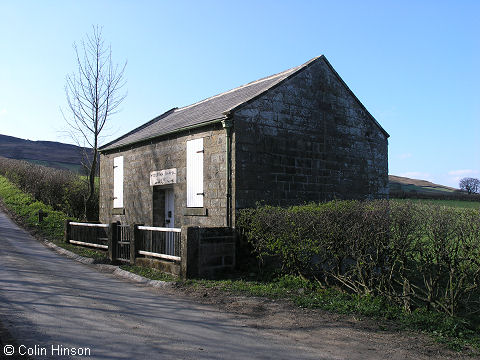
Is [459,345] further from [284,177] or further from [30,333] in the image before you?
[284,177]

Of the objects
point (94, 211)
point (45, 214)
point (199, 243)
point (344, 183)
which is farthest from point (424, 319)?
point (94, 211)

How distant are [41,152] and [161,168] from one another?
6210cm

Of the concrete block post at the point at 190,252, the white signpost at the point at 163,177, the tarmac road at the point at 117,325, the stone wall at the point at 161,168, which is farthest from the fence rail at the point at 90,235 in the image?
the concrete block post at the point at 190,252

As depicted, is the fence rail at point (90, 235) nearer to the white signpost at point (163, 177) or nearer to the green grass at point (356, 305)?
the white signpost at point (163, 177)

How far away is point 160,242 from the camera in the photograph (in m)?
10.8

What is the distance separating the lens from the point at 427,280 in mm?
6953

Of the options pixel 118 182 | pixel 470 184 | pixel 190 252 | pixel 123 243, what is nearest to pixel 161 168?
pixel 123 243

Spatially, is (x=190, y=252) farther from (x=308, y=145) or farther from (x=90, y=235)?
(x=90, y=235)

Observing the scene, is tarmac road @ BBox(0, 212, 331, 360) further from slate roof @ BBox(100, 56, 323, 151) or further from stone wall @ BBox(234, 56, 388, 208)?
slate roof @ BBox(100, 56, 323, 151)

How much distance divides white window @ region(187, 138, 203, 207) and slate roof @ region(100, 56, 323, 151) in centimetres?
68

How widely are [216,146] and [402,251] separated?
6085 mm

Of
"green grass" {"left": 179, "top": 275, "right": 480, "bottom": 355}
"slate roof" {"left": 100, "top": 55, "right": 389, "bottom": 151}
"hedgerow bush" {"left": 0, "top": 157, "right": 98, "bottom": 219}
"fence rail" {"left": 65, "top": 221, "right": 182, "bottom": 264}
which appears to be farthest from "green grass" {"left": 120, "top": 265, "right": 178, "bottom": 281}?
"hedgerow bush" {"left": 0, "top": 157, "right": 98, "bottom": 219}

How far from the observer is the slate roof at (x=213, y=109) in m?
11.9

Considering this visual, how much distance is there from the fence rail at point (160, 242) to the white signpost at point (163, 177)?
220 cm
